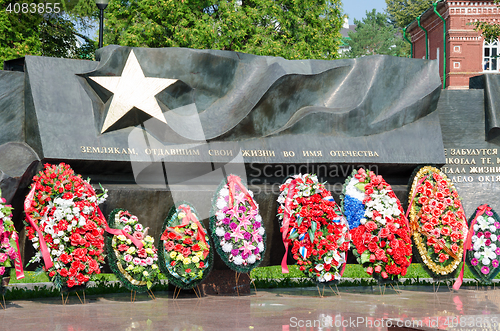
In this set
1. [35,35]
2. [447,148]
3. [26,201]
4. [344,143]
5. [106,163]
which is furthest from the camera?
[35,35]

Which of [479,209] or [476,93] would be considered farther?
[476,93]

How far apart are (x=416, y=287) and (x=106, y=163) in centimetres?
491

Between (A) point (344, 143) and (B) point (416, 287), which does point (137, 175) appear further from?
(B) point (416, 287)

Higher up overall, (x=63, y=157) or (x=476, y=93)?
(x=476, y=93)

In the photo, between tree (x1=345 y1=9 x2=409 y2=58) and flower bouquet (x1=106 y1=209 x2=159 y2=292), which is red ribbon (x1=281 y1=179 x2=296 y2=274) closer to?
flower bouquet (x1=106 y1=209 x2=159 y2=292)

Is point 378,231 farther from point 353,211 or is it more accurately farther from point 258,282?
point 258,282

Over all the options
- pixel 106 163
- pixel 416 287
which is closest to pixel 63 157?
pixel 106 163

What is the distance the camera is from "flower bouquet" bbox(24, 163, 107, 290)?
6.66 m

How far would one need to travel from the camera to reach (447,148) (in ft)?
30.6

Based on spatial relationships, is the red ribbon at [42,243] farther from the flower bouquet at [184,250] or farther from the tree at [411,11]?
the tree at [411,11]

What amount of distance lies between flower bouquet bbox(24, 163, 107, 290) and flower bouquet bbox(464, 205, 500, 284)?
5.11 metres

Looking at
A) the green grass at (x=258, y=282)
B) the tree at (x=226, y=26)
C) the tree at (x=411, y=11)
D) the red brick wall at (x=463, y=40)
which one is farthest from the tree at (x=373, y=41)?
the green grass at (x=258, y=282)

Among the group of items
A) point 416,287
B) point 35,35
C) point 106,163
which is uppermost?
point 35,35

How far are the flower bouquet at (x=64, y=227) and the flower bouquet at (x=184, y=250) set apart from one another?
0.79 metres
